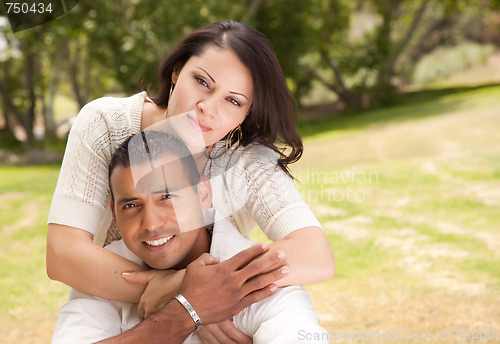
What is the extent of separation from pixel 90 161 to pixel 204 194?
17.4 inches

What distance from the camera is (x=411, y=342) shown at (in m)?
2.58

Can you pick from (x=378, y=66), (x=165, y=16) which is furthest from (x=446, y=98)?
(x=165, y=16)

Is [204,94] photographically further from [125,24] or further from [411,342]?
[125,24]

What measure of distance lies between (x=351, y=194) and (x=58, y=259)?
4.19 m

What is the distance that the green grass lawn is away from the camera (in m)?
2.95

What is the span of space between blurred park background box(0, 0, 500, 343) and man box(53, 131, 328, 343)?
33.6 inches

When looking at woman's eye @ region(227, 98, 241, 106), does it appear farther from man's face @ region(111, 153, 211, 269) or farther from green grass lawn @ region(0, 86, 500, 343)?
green grass lawn @ region(0, 86, 500, 343)

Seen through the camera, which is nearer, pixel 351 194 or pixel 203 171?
pixel 203 171

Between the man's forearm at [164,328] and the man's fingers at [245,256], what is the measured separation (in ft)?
0.68

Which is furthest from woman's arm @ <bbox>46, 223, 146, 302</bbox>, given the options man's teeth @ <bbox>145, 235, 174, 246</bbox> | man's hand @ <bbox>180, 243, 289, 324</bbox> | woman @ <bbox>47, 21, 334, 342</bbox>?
man's hand @ <bbox>180, 243, 289, 324</bbox>

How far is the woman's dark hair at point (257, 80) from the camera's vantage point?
82.7 inches
